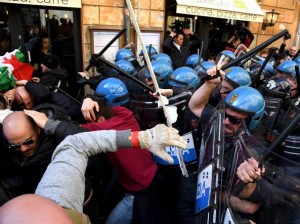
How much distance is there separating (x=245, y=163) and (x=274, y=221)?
29 centimetres

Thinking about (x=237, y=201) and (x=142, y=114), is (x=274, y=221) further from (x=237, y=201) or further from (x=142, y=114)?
(x=142, y=114)

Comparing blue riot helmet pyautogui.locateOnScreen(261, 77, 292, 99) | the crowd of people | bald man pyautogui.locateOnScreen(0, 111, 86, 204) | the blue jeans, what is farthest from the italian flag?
blue riot helmet pyautogui.locateOnScreen(261, 77, 292, 99)

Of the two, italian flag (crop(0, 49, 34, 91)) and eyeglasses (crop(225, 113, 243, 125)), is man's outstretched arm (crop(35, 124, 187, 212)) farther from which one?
italian flag (crop(0, 49, 34, 91))

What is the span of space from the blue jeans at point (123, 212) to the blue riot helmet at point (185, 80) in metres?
1.53

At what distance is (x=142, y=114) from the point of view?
2.65 meters

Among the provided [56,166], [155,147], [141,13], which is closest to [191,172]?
[155,147]

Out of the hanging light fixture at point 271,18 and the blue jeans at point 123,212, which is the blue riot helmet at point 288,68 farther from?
the hanging light fixture at point 271,18

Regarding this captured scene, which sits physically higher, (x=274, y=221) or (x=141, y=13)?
(x=141, y=13)

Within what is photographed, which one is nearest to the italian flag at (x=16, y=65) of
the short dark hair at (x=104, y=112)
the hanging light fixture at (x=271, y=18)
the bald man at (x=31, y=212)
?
the short dark hair at (x=104, y=112)

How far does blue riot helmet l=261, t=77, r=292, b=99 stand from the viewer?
3.24 metres

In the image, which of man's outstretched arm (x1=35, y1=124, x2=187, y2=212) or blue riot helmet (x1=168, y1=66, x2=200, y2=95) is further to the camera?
blue riot helmet (x1=168, y1=66, x2=200, y2=95)

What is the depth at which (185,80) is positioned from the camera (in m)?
3.16

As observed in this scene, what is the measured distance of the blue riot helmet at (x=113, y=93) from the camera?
2.62 m

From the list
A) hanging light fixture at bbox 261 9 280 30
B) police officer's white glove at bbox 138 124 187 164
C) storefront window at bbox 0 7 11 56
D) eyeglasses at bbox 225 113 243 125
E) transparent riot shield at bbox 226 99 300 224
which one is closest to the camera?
transparent riot shield at bbox 226 99 300 224
